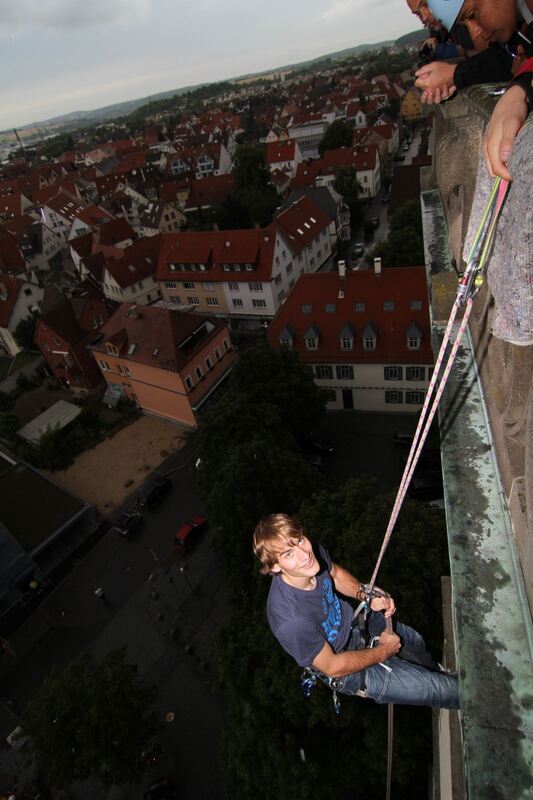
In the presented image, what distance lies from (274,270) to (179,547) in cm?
2528

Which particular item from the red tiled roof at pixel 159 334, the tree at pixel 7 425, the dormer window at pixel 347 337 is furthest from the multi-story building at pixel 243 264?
the tree at pixel 7 425

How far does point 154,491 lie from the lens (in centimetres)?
2589

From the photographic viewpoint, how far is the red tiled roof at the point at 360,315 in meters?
24.4

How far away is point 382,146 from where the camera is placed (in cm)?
7475

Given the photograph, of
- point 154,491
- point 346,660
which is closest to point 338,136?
point 154,491

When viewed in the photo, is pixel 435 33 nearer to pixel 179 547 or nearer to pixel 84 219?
pixel 179 547

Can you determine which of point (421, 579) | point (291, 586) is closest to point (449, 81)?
point (291, 586)

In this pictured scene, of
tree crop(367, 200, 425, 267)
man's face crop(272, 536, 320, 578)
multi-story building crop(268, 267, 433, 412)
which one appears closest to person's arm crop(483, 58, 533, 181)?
man's face crop(272, 536, 320, 578)

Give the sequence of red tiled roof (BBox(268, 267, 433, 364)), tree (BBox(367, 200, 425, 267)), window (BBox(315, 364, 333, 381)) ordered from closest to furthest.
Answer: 1. red tiled roof (BBox(268, 267, 433, 364))
2. window (BBox(315, 364, 333, 381))
3. tree (BBox(367, 200, 425, 267))

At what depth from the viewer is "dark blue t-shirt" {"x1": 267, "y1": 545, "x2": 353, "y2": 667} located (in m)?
3.96

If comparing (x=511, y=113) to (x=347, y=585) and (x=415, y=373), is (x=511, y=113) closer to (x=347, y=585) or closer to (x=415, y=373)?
(x=347, y=585)

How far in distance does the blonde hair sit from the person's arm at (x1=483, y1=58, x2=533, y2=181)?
3187 mm

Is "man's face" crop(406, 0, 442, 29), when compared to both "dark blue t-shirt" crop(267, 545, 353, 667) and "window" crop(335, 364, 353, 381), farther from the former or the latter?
"window" crop(335, 364, 353, 381)

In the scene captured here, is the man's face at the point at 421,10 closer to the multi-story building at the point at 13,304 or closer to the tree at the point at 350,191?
the multi-story building at the point at 13,304
